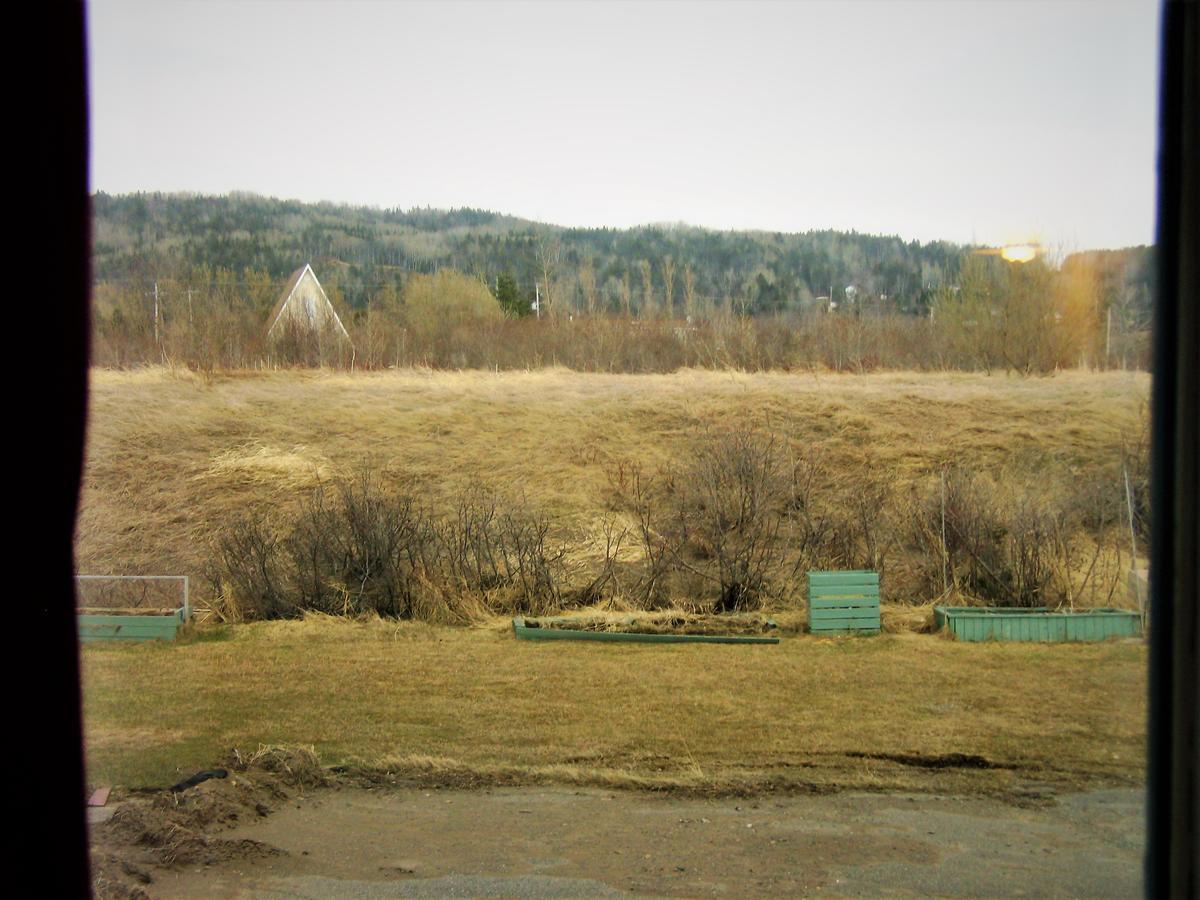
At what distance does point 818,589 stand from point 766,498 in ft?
5.53

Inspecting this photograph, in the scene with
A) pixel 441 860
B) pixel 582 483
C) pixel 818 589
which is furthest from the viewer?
pixel 582 483

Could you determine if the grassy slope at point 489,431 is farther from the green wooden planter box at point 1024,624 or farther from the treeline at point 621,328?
the green wooden planter box at point 1024,624

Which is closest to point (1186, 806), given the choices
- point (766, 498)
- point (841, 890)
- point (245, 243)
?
point (841, 890)

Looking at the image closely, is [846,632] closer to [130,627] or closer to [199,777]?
[199,777]

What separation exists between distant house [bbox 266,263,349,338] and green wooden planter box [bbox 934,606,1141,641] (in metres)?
3.33

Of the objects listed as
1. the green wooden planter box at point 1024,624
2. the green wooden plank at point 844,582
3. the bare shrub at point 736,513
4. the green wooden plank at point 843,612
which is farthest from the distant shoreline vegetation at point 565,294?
A: the green wooden plank at point 843,612

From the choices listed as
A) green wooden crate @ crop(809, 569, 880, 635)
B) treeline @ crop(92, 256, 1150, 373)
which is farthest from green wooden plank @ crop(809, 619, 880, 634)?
treeline @ crop(92, 256, 1150, 373)

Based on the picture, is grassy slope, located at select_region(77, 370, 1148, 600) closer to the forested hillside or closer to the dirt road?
the forested hillside

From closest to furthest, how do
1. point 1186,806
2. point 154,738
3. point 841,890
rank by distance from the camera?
1. point 1186,806
2. point 841,890
3. point 154,738

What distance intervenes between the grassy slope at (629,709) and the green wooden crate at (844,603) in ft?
0.66

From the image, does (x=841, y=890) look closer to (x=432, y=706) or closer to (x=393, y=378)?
(x=432, y=706)

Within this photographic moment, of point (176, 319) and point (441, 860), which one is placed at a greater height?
point (176, 319)

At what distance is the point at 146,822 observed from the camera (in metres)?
2.30

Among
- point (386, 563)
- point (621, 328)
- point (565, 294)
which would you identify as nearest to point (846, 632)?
point (386, 563)
